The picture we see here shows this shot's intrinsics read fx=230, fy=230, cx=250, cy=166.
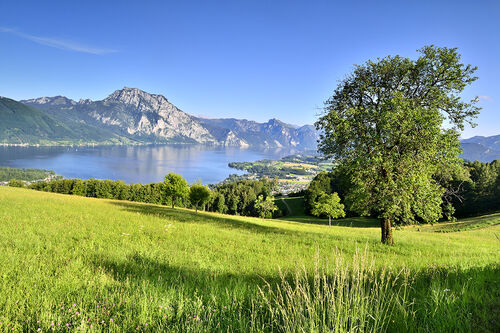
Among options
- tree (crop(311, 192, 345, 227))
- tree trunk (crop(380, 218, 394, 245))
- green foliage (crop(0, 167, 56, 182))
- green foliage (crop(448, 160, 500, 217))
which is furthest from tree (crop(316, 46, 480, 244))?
green foliage (crop(0, 167, 56, 182))

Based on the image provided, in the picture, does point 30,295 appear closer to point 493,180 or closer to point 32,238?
point 32,238

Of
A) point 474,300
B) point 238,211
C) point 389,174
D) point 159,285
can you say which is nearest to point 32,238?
point 159,285

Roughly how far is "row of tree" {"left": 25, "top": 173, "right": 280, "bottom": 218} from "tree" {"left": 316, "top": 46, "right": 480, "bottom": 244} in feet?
124

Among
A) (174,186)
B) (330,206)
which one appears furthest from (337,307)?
(330,206)

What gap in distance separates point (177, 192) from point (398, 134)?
41021 mm

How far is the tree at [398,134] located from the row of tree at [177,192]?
37.7 metres

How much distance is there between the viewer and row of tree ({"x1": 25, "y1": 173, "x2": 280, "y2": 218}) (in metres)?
47.4

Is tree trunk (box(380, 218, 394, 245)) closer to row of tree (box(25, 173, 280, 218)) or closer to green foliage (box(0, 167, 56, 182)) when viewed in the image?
row of tree (box(25, 173, 280, 218))

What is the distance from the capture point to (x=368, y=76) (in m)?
13.8

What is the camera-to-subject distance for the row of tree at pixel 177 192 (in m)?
47.4

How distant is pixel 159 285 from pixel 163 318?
4.78ft

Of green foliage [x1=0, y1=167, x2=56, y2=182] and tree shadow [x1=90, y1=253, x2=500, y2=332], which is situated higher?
tree shadow [x1=90, y1=253, x2=500, y2=332]

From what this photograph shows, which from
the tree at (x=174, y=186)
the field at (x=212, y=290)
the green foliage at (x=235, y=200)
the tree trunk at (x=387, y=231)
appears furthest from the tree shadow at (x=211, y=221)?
the green foliage at (x=235, y=200)

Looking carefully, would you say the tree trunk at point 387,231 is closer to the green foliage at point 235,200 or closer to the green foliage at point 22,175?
the green foliage at point 235,200
